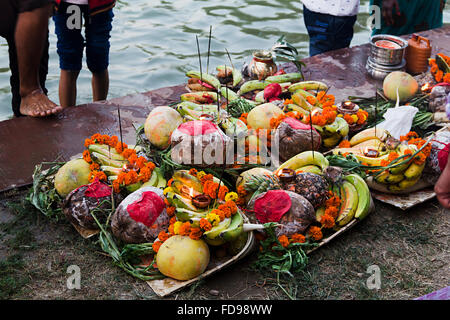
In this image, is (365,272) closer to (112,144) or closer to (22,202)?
(112,144)

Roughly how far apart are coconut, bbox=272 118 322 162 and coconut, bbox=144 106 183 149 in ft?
1.83

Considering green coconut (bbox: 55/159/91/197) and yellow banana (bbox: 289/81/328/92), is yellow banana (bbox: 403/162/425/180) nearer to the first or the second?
yellow banana (bbox: 289/81/328/92)

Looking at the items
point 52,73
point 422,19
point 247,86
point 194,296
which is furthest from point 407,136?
point 52,73

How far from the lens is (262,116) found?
2.63 m

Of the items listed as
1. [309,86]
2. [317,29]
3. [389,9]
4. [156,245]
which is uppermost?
[389,9]

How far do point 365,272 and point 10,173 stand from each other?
1.93m

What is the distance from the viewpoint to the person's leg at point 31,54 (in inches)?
116

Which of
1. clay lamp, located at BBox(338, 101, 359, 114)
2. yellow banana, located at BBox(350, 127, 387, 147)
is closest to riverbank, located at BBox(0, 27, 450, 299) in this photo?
yellow banana, located at BBox(350, 127, 387, 147)

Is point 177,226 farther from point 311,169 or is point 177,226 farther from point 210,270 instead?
point 311,169

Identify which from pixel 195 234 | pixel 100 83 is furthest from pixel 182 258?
pixel 100 83

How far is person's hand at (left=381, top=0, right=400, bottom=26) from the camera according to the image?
4.20 meters

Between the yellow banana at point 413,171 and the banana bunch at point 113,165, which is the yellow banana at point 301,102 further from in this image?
the banana bunch at point 113,165

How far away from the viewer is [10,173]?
2547mm

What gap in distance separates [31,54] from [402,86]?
2.52 m
